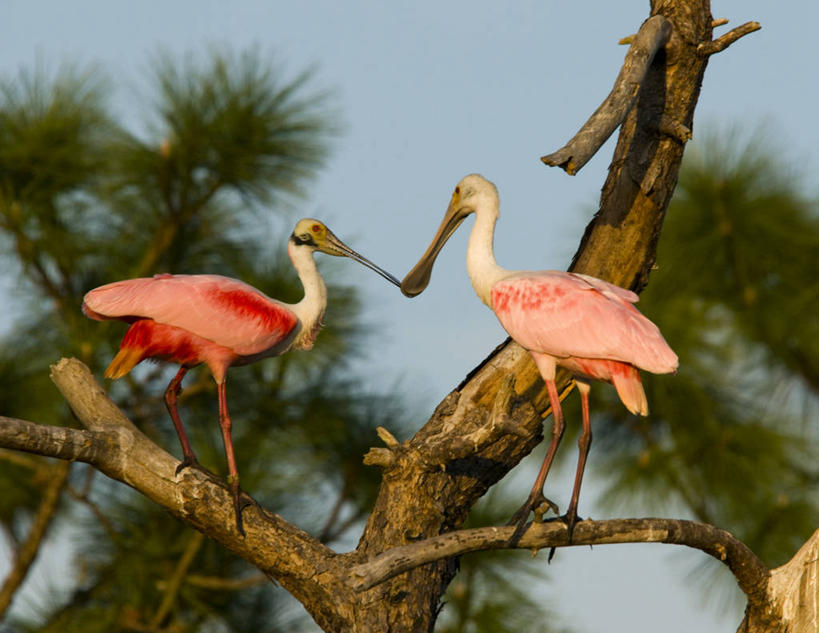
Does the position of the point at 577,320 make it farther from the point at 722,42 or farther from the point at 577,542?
the point at 722,42

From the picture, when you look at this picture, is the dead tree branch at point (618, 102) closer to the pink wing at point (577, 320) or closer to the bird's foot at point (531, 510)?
the pink wing at point (577, 320)

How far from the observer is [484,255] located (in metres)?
4.35

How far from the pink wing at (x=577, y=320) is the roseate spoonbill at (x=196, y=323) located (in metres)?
0.90

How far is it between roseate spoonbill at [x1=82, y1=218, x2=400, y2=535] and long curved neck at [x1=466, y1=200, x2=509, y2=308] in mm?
758

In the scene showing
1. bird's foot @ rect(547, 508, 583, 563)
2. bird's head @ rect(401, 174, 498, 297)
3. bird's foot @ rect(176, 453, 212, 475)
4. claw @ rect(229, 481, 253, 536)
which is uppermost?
bird's head @ rect(401, 174, 498, 297)

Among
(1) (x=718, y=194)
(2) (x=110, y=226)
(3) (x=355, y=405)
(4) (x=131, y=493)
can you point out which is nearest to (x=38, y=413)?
(4) (x=131, y=493)

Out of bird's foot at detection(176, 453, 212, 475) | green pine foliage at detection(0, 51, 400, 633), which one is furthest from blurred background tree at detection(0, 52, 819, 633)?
bird's foot at detection(176, 453, 212, 475)

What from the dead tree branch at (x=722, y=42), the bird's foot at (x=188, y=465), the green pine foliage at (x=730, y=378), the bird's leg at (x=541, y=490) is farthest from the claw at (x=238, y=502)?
the green pine foliage at (x=730, y=378)

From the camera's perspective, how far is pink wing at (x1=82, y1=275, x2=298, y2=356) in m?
4.48

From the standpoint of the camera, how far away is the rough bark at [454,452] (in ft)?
13.6

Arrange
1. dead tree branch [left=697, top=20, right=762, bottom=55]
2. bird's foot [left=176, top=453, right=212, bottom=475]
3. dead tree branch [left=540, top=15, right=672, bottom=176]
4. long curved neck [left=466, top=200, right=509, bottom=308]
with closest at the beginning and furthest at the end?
dead tree branch [left=540, top=15, right=672, bottom=176] < long curved neck [left=466, top=200, right=509, bottom=308] < bird's foot [left=176, top=453, right=212, bottom=475] < dead tree branch [left=697, top=20, right=762, bottom=55]

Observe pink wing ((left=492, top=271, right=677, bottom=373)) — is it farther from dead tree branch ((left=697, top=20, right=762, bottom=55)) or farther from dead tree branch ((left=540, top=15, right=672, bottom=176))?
dead tree branch ((left=697, top=20, right=762, bottom=55))

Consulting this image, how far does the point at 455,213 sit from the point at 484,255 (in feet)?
1.11

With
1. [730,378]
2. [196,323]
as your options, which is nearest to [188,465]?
[196,323]
